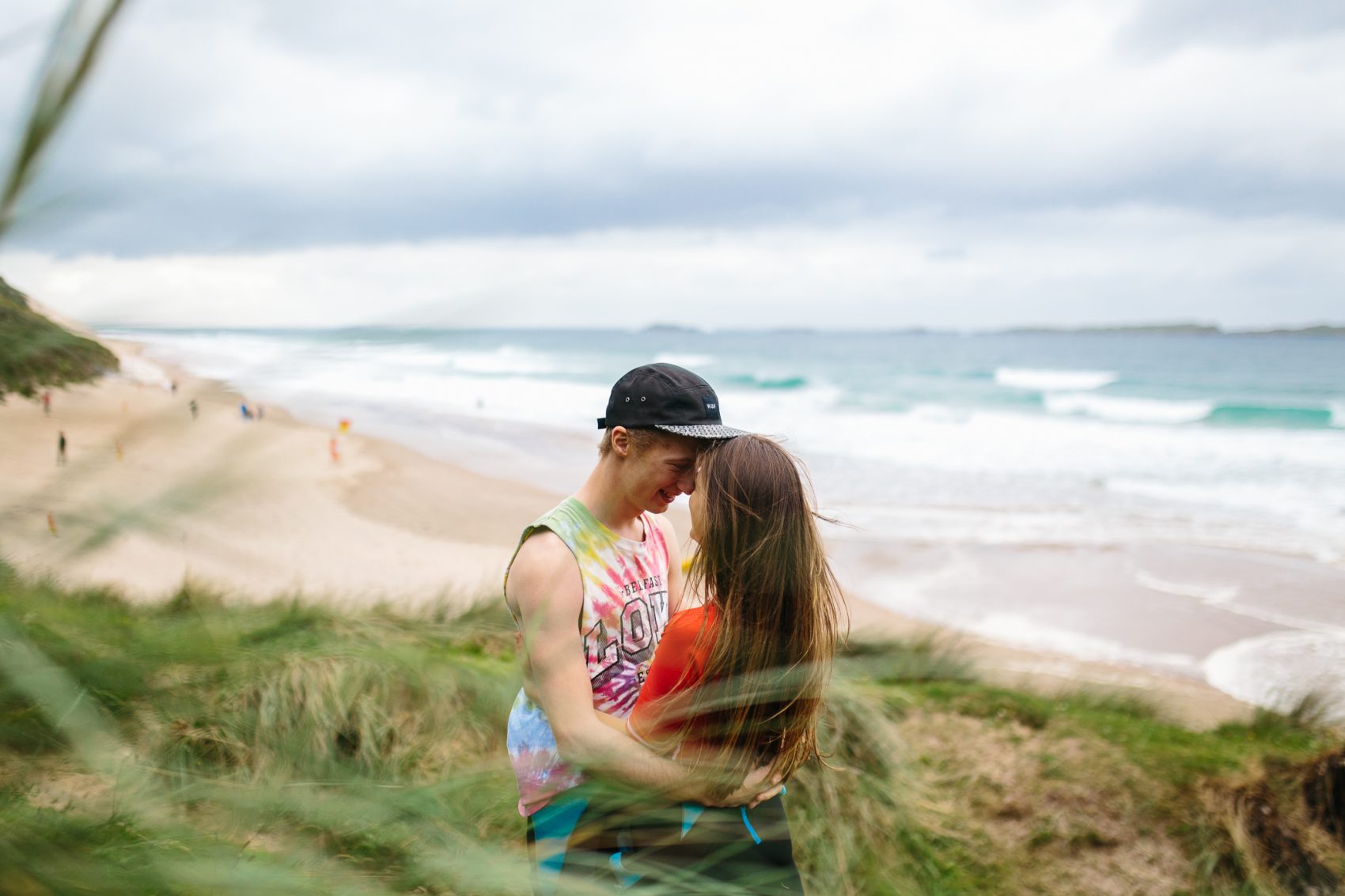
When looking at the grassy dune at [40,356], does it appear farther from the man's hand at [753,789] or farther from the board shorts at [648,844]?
the man's hand at [753,789]

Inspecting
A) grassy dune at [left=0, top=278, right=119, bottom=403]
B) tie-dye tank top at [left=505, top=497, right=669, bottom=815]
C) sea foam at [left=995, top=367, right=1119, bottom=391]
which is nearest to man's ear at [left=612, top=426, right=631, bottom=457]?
tie-dye tank top at [left=505, top=497, right=669, bottom=815]

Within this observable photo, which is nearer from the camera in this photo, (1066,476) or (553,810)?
(553,810)

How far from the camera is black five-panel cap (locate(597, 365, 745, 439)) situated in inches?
70.5

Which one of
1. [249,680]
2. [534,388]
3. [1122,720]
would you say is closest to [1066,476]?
[1122,720]

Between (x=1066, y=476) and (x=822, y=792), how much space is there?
1739 cm

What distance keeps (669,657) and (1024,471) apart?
64.1 ft

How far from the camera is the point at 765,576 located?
1.56m

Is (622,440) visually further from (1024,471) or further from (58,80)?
(1024,471)

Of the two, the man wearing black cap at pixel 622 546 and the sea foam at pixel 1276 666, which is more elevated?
the man wearing black cap at pixel 622 546

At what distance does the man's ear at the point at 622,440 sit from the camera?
1866mm

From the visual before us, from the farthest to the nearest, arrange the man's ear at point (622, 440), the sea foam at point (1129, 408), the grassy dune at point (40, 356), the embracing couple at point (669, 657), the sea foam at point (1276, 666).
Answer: the sea foam at point (1129, 408) → the sea foam at point (1276, 666) → the man's ear at point (622, 440) → the embracing couple at point (669, 657) → the grassy dune at point (40, 356)

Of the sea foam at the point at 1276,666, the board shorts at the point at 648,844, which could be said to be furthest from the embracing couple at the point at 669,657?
the sea foam at the point at 1276,666

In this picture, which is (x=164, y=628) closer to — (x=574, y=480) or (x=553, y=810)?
(x=553, y=810)

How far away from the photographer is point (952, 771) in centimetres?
406
